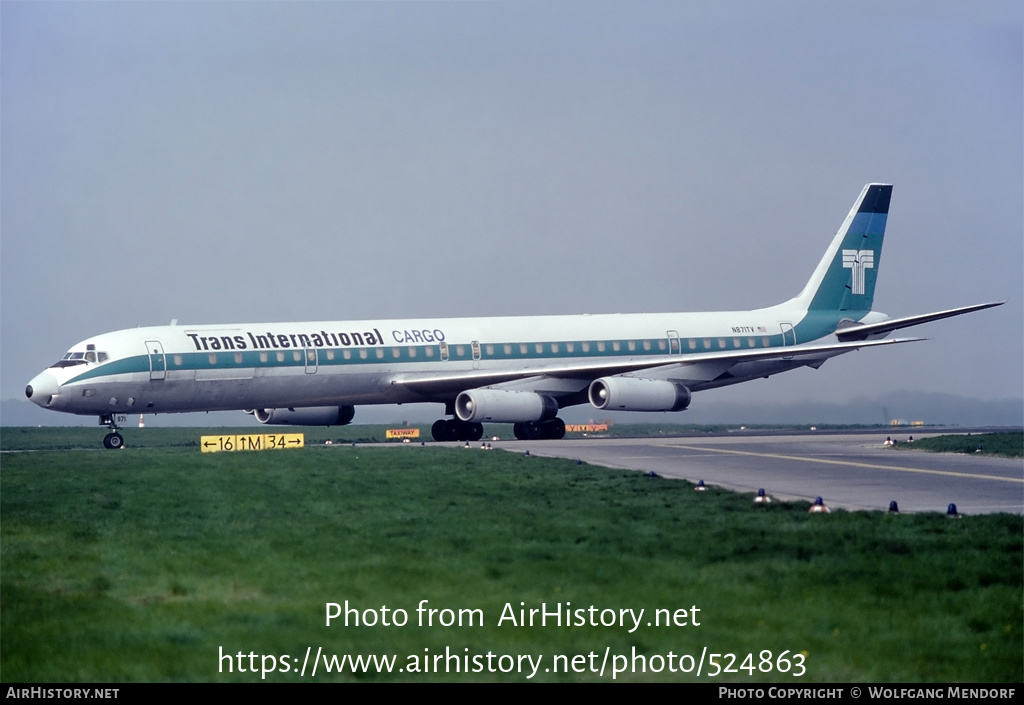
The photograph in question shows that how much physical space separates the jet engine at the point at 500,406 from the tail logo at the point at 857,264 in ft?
52.8

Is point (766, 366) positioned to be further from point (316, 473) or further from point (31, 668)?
point (31, 668)

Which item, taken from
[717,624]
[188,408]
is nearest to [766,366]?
[188,408]

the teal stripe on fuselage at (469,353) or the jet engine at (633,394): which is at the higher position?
the teal stripe on fuselage at (469,353)

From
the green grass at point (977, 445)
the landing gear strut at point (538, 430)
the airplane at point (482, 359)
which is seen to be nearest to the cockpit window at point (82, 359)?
the airplane at point (482, 359)

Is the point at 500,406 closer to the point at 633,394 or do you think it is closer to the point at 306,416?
the point at 633,394

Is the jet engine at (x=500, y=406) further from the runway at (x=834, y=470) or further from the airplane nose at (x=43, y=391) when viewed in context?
the airplane nose at (x=43, y=391)

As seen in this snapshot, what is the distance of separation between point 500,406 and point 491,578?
87.2ft

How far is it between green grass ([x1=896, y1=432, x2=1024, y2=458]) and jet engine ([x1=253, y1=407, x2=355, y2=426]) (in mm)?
18977

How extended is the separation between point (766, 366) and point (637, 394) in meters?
8.14

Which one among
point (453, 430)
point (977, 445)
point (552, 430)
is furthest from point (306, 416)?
point (977, 445)

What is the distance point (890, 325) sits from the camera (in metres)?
46.2

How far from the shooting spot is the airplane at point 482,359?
35.0 m

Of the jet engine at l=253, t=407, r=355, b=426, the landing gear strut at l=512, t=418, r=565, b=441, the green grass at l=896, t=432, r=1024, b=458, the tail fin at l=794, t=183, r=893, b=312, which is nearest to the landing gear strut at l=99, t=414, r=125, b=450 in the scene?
the jet engine at l=253, t=407, r=355, b=426

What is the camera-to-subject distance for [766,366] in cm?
4544
